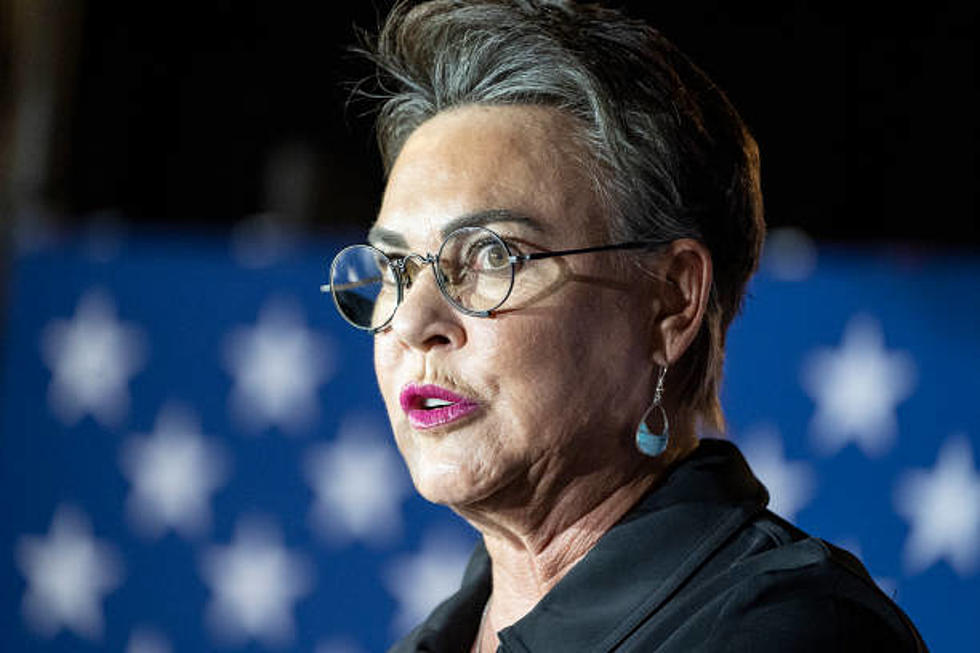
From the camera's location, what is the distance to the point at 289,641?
3.02 m

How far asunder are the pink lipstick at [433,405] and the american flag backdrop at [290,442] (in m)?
1.16

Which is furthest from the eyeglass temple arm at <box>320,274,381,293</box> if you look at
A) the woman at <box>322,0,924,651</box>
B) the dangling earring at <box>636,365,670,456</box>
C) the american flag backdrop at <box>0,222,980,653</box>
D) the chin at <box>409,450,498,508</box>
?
the american flag backdrop at <box>0,222,980,653</box>

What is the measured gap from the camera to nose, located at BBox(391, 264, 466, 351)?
4.55ft

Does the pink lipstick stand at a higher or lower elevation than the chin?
higher

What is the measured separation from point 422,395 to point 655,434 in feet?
0.94

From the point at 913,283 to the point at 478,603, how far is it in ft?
3.72

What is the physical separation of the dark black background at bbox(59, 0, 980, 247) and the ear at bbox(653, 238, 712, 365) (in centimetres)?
60

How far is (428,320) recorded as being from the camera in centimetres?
139

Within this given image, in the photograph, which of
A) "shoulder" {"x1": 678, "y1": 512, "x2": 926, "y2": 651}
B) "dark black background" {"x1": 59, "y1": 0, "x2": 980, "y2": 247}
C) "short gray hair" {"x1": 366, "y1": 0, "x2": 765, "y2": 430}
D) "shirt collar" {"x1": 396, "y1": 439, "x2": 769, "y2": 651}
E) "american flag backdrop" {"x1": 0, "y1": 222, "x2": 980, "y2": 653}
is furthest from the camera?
"dark black background" {"x1": 59, "y1": 0, "x2": 980, "y2": 247}

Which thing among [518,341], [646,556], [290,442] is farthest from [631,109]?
[290,442]

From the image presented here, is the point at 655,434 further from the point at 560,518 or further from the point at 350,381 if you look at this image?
the point at 350,381

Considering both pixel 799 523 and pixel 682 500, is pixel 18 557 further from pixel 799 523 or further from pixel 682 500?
pixel 682 500

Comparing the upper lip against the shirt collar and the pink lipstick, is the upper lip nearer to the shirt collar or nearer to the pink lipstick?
the pink lipstick

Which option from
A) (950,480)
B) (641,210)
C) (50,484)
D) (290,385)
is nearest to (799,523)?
(950,480)
